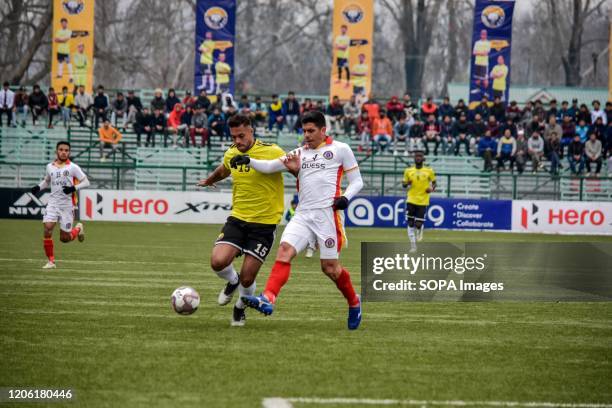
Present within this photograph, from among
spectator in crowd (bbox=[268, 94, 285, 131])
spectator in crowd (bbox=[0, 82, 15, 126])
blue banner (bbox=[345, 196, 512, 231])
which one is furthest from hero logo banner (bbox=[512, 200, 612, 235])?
spectator in crowd (bbox=[0, 82, 15, 126])

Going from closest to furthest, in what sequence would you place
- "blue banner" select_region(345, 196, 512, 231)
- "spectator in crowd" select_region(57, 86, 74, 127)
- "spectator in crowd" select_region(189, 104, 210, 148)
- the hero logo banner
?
the hero logo banner, "blue banner" select_region(345, 196, 512, 231), "spectator in crowd" select_region(189, 104, 210, 148), "spectator in crowd" select_region(57, 86, 74, 127)

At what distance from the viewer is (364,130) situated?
37.1 meters

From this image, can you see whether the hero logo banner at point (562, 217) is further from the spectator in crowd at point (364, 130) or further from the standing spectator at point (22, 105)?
the standing spectator at point (22, 105)

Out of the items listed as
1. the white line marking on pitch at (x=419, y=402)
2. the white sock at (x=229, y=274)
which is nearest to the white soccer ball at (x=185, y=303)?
the white sock at (x=229, y=274)

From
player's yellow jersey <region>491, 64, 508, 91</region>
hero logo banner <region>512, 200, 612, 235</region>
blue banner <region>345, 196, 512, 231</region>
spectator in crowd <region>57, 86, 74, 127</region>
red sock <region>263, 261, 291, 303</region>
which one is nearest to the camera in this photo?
red sock <region>263, 261, 291, 303</region>

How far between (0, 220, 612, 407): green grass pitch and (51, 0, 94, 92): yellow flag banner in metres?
22.5

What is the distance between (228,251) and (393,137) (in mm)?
27860

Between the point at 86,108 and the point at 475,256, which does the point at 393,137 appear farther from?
the point at 475,256

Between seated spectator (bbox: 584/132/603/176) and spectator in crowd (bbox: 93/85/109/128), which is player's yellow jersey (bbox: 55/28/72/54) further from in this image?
seated spectator (bbox: 584/132/603/176)

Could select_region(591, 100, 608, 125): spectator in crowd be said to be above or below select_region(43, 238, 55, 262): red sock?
above

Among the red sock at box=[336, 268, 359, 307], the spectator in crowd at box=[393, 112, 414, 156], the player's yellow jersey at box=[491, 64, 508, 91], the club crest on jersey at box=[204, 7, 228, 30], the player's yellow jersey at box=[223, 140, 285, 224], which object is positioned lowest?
the red sock at box=[336, 268, 359, 307]

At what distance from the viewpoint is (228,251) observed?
10320 mm

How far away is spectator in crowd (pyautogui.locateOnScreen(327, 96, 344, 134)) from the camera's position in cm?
3706
